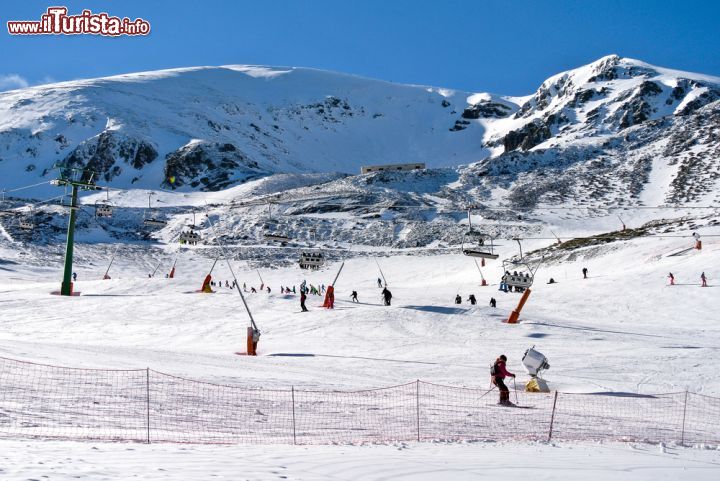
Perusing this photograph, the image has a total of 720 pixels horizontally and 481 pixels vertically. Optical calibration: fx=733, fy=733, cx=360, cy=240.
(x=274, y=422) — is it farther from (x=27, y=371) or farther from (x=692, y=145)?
(x=692, y=145)

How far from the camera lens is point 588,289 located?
153 feet

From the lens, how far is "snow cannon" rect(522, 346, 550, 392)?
20281mm

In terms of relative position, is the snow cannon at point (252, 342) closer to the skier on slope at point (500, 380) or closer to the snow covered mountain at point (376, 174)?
the skier on slope at point (500, 380)

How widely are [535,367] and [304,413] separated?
24.1ft

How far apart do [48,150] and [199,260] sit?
4088 inches

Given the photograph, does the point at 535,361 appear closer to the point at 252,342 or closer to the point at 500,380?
the point at 500,380

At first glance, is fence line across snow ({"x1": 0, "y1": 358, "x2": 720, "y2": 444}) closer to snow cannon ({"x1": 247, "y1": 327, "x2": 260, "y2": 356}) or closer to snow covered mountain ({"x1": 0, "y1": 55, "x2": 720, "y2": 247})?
snow cannon ({"x1": 247, "y1": 327, "x2": 260, "y2": 356})

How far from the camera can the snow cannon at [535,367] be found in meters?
20.3

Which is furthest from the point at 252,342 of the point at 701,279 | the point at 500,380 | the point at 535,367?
the point at 701,279

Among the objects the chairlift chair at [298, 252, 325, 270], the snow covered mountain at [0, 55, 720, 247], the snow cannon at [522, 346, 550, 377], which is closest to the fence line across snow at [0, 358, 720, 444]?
the snow cannon at [522, 346, 550, 377]

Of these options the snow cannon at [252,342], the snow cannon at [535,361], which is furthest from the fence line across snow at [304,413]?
the snow cannon at [252,342]

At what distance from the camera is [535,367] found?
66.7 feet

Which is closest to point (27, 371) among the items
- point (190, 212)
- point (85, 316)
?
point (85, 316)

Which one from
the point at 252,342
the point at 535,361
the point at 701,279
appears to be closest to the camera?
the point at 535,361
